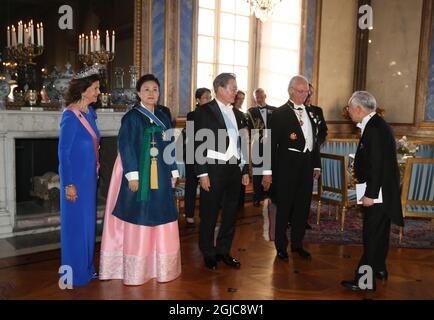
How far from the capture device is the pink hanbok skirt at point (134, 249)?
3.41 metres

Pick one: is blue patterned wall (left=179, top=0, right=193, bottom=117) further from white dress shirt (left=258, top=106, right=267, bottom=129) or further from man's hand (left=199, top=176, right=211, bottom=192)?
man's hand (left=199, top=176, right=211, bottom=192)

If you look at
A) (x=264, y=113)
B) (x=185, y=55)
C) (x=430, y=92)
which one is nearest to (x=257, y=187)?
(x=264, y=113)

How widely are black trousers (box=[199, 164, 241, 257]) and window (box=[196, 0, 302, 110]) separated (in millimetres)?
3815

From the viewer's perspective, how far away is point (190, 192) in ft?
17.5

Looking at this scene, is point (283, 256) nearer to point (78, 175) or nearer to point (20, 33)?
point (78, 175)

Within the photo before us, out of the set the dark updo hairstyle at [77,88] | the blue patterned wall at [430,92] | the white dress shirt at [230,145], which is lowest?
the white dress shirt at [230,145]

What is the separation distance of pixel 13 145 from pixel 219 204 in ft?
7.80

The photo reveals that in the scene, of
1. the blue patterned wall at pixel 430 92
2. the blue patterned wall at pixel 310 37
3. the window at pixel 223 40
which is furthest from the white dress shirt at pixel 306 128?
the blue patterned wall at pixel 430 92

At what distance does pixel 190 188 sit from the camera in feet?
17.4

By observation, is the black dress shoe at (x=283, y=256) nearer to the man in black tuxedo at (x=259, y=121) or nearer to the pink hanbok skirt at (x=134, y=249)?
the pink hanbok skirt at (x=134, y=249)

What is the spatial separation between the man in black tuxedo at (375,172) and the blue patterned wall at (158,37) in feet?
11.8

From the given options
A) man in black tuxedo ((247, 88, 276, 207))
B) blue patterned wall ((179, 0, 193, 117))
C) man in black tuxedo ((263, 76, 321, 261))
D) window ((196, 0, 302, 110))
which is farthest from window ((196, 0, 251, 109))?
man in black tuxedo ((263, 76, 321, 261))
